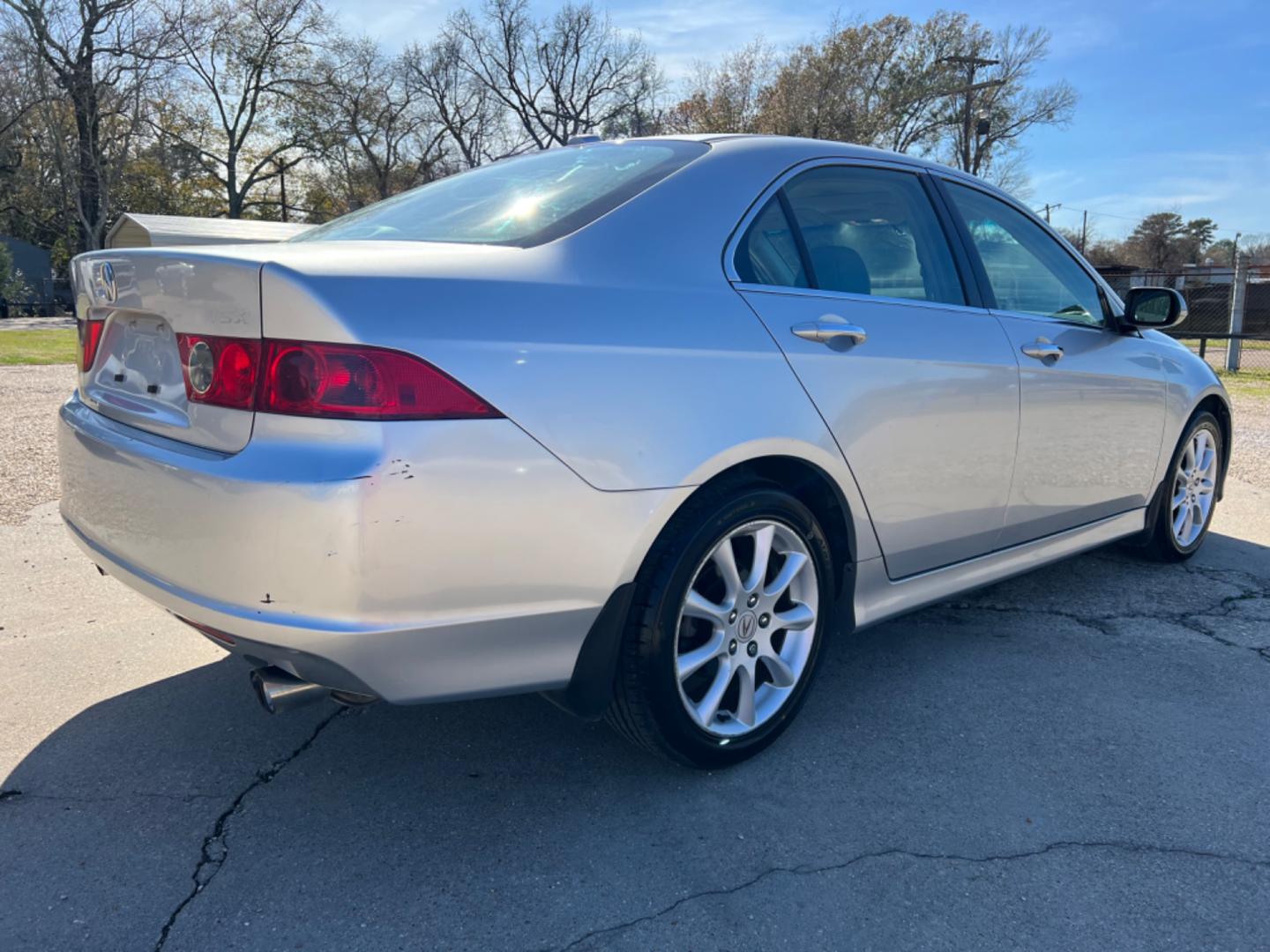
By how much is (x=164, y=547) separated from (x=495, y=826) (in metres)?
0.99

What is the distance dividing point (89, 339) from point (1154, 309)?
380cm

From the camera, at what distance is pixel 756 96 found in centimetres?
3766

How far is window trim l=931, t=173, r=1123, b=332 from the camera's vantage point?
10.7ft

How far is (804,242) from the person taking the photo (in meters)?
2.72

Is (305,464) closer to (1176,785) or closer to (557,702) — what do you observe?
(557,702)

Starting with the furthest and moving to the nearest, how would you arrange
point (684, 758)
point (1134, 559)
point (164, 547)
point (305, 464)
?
point (1134, 559) < point (684, 758) < point (164, 547) < point (305, 464)

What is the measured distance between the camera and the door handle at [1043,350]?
3254 millimetres

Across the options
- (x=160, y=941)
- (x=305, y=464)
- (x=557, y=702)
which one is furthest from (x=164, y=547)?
(x=557, y=702)

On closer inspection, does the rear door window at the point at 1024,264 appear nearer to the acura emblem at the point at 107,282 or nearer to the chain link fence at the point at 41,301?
the acura emblem at the point at 107,282

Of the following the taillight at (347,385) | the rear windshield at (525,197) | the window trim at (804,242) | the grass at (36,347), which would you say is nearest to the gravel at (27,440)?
the grass at (36,347)

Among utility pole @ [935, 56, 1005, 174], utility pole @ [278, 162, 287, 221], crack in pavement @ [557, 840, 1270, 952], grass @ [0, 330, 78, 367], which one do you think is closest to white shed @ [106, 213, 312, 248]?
grass @ [0, 330, 78, 367]

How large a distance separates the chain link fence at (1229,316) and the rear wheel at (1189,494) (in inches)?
331

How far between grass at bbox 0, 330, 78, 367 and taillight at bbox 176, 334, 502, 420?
12.3 meters

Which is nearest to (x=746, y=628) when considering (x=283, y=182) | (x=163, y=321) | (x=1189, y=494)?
(x=163, y=321)
